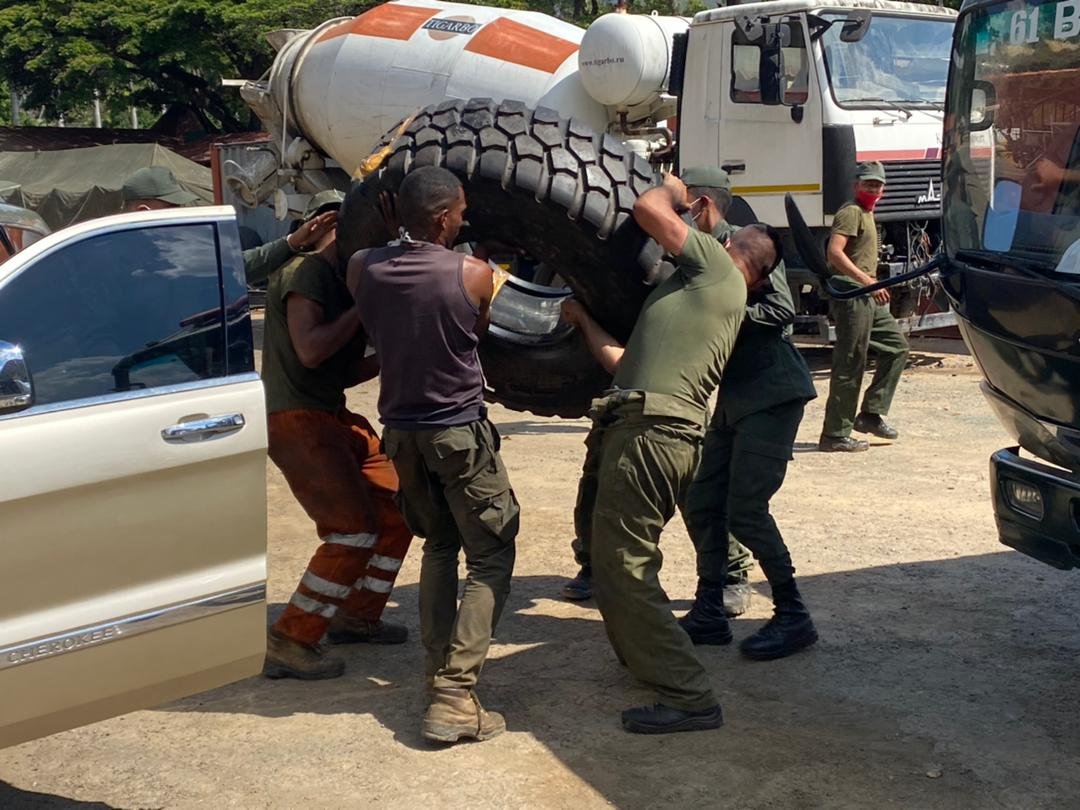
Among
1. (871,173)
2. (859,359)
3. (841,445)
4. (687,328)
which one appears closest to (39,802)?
(687,328)

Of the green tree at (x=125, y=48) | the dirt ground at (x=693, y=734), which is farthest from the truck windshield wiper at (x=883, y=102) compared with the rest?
the green tree at (x=125, y=48)

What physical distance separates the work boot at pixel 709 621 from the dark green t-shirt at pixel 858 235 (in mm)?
4250

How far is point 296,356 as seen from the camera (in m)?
5.00

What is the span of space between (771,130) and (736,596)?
6661 millimetres

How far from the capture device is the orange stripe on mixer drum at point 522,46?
12.4 m

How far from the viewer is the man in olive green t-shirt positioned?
4398mm

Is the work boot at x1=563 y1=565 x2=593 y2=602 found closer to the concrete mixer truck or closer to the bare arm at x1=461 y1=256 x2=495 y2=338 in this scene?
the concrete mixer truck

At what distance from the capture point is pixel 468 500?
4422 mm

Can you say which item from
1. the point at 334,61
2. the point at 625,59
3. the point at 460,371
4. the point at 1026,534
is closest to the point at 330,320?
the point at 460,371

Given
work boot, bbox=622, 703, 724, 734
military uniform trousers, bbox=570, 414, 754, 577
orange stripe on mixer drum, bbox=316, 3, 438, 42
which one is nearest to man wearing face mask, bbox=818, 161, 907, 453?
military uniform trousers, bbox=570, 414, 754, 577

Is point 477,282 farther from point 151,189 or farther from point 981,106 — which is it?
point 981,106

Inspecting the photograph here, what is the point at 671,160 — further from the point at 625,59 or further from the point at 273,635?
the point at 273,635

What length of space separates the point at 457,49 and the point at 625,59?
1.65 m

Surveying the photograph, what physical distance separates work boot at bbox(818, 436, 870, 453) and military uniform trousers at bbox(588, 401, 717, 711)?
442cm
